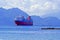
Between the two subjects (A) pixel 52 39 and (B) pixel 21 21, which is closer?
(A) pixel 52 39

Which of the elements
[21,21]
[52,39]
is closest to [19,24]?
[21,21]

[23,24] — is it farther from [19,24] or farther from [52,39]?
[52,39]

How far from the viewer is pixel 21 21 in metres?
133

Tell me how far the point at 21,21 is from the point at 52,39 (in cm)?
8830

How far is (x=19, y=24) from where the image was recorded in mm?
134000

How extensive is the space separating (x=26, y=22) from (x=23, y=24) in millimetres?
1800

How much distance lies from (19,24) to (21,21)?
188 centimetres

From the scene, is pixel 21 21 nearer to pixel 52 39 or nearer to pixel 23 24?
pixel 23 24

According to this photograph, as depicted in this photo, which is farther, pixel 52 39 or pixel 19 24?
pixel 19 24

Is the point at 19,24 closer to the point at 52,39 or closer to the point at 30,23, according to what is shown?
the point at 30,23

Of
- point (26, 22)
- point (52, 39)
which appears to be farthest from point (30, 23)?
point (52, 39)

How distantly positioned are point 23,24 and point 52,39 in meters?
91.5

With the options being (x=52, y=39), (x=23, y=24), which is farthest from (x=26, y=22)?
(x=52, y=39)

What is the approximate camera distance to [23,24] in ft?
447
